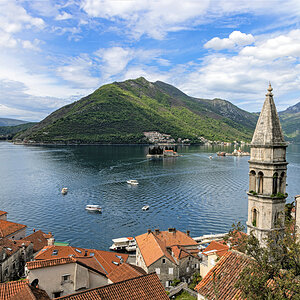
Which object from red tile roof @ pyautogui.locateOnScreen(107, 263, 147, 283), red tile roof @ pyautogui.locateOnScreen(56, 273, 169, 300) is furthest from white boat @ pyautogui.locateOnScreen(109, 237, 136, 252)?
red tile roof @ pyautogui.locateOnScreen(56, 273, 169, 300)

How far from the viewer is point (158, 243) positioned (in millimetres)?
38656

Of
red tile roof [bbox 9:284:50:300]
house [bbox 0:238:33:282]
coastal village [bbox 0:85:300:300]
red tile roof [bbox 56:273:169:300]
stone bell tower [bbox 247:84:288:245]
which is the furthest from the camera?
house [bbox 0:238:33:282]

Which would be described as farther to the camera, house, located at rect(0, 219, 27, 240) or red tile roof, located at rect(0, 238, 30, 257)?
house, located at rect(0, 219, 27, 240)

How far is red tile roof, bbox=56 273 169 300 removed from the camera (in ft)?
53.2

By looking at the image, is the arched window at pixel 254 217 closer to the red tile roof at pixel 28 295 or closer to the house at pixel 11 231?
the red tile roof at pixel 28 295

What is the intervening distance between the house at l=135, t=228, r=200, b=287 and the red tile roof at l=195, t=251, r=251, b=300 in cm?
1885

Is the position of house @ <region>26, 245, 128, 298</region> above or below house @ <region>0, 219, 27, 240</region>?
above

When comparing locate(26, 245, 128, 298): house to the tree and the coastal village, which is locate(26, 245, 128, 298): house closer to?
the coastal village

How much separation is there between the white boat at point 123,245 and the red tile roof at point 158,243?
9565 mm

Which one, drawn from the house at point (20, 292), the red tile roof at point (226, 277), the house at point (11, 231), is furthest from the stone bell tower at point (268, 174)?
the house at point (11, 231)

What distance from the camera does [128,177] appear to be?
397 feet

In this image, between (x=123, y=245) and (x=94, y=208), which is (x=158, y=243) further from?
(x=94, y=208)

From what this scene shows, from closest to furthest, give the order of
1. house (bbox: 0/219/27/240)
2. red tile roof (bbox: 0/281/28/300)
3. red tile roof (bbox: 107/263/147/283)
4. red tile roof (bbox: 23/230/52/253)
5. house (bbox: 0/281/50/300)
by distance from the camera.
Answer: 1. house (bbox: 0/281/50/300)
2. red tile roof (bbox: 0/281/28/300)
3. red tile roof (bbox: 107/263/147/283)
4. house (bbox: 0/219/27/240)
5. red tile roof (bbox: 23/230/52/253)

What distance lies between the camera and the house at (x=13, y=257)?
116ft
